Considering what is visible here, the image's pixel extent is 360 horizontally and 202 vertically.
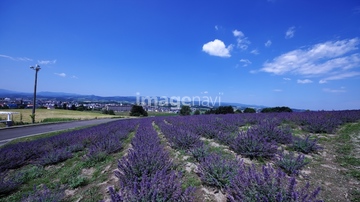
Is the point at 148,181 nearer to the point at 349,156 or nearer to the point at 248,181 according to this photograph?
the point at 248,181

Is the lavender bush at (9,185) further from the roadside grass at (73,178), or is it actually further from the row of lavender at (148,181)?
the row of lavender at (148,181)

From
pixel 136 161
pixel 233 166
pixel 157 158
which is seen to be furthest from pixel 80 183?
pixel 233 166

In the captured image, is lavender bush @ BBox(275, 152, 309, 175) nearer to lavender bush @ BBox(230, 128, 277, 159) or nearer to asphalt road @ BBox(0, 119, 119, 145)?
lavender bush @ BBox(230, 128, 277, 159)

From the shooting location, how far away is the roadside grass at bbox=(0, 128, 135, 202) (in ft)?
9.34

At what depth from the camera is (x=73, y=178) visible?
336 centimetres

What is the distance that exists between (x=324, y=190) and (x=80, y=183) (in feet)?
13.9

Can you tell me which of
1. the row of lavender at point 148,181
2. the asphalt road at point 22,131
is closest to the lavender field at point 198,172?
the row of lavender at point 148,181

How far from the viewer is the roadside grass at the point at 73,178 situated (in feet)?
9.34

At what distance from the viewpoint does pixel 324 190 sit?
2.49 metres

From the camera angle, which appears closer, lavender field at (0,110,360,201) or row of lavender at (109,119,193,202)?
row of lavender at (109,119,193,202)

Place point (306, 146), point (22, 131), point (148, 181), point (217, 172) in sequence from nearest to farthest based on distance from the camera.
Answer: point (148, 181)
point (217, 172)
point (306, 146)
point (22, 131)

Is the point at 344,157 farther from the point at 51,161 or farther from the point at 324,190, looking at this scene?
the point at 51,161

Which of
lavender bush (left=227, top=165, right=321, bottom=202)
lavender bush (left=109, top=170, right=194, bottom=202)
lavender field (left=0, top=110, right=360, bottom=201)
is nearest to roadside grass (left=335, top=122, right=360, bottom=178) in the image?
lavender field (left=0, top=110, right=360, bottom=201)

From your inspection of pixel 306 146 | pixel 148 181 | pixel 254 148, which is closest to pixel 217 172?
pixel 148 181
